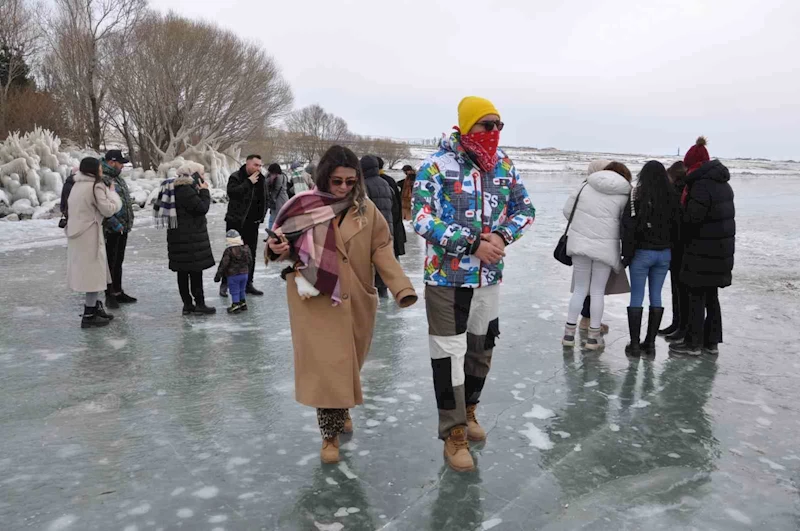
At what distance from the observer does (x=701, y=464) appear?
3.38m

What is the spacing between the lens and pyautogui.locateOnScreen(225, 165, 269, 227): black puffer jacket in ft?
23.1

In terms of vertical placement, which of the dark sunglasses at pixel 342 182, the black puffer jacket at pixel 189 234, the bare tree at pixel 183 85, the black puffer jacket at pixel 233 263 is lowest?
the black puffer jacket at pixel 233 263

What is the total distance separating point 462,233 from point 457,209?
188 mm

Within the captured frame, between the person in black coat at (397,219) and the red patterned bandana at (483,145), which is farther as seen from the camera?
the person in black coat at (397,219)

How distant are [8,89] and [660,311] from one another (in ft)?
113

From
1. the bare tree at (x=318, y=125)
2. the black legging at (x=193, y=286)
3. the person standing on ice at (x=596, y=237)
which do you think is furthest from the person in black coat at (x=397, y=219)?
the bare tree at (x=318, y=125)

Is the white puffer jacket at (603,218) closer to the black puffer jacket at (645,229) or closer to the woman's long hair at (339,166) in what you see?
the black puffer jacket at (645,229)

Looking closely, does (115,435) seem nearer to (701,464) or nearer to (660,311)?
(701,464)

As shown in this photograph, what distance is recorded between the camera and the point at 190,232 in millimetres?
6273

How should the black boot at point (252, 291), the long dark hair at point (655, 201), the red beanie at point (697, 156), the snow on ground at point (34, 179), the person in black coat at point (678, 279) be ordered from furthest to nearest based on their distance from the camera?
the snow on ground at point (34, 179) < the black boot at point (252, 291) < the person in black coat at point (678, 279) < the red beanie at point (697, 156) < the long dark hair at point (655, 201)

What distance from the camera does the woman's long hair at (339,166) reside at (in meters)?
3.23

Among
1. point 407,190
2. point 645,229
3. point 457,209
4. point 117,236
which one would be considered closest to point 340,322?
point 457,209

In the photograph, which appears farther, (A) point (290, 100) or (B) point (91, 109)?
(A) point (290, 100)

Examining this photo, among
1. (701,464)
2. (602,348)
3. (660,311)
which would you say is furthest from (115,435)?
(660,311)
